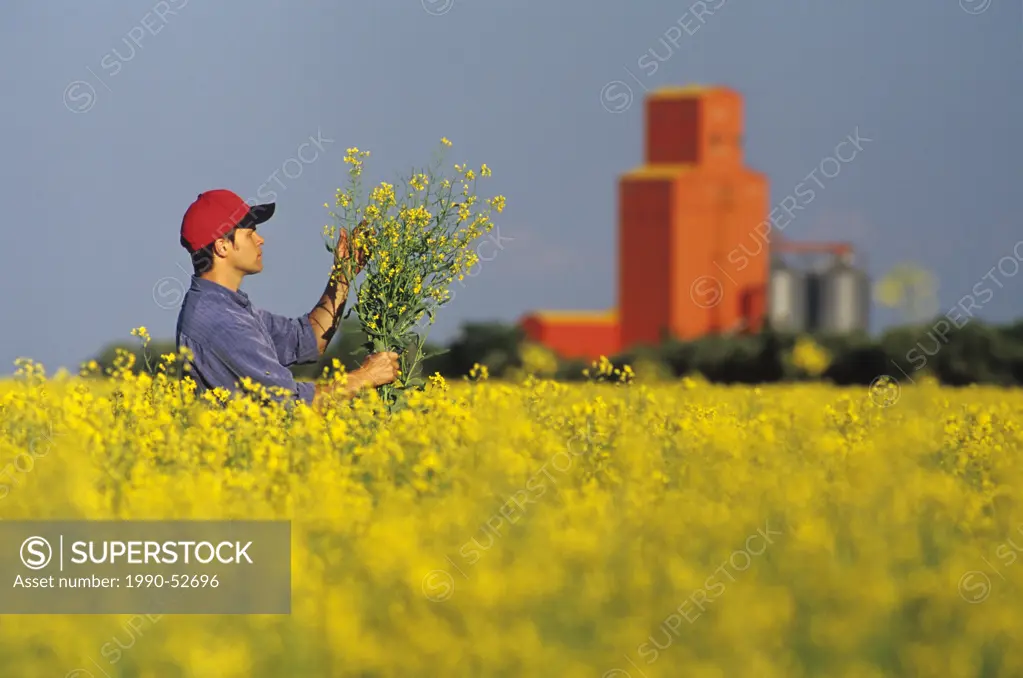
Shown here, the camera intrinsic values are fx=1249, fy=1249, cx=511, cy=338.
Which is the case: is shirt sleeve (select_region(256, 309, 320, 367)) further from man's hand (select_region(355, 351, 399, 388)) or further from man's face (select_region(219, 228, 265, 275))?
man's hand (select_region(355, 351, 399, 388))

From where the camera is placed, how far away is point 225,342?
20.1 feet

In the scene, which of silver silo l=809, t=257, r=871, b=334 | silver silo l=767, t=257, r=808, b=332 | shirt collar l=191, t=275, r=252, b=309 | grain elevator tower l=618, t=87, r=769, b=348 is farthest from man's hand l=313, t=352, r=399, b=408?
silver silo l=767, t=257, r=808, b=332

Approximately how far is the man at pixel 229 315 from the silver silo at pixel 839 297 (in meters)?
35.4

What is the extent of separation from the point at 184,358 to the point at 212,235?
63cm

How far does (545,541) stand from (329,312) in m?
3.23

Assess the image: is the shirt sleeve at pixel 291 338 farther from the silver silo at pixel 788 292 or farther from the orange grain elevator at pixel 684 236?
the silver silo at pixel 788 292

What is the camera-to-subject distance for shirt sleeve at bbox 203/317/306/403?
6070mm

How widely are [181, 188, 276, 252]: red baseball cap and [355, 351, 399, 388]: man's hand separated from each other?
891mm

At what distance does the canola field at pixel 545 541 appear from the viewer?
320 centimetres

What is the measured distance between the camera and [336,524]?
4012 millimetres

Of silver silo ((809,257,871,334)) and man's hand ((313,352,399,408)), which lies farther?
silver silo ((809,257,871,334))

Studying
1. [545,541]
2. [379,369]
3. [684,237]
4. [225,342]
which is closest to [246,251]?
[225,342]

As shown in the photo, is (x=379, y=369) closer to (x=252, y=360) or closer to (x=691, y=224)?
(x=252, y=360)

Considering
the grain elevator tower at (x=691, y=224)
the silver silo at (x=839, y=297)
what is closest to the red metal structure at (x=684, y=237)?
the grain elevator tower at (x=691, y=224)
